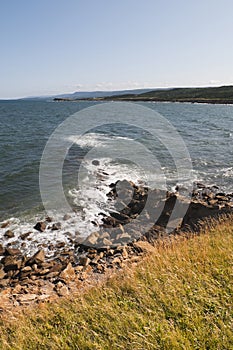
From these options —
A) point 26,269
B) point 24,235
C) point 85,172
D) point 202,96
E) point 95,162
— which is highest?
point 202,96

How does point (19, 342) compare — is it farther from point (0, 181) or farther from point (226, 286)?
point (0, 181)

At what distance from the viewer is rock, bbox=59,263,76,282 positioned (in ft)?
26.5

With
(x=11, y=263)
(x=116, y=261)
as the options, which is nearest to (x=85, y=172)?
(x=11, y=263)

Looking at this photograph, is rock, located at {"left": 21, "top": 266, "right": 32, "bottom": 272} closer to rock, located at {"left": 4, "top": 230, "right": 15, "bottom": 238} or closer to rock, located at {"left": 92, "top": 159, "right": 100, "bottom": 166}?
rock, located at {"left": 4, "top": 230, "right": 15, "bottom": 238}

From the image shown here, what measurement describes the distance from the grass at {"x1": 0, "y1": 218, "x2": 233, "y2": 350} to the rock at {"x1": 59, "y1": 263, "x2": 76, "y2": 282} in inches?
109

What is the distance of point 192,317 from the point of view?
339 centimetres

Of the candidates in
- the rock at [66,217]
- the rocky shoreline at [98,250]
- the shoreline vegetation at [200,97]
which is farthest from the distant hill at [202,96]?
the rock at [66,217]

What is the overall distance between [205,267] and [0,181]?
51.0 ft

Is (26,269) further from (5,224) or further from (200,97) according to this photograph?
(200,97)

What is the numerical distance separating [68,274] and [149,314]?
498 cm

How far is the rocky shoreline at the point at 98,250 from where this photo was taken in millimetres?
7691

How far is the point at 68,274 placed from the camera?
8266 mm

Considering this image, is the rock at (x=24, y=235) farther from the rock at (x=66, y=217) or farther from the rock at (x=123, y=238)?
the rock at (x=123, y=238)

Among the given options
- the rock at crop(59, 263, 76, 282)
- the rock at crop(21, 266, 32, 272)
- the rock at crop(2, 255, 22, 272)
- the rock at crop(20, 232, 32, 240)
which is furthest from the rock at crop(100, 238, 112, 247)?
the rock at crop(20, 232, 32, 240)
